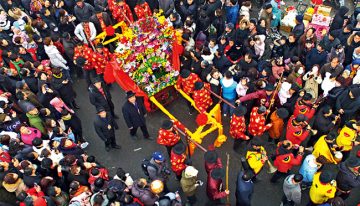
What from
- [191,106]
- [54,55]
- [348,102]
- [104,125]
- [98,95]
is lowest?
[191,106]

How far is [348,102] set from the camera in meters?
8.41

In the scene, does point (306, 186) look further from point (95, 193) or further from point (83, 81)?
point (83, 81)

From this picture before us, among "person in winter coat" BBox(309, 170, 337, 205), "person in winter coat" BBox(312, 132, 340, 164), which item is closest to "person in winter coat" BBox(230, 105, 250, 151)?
"person in winter coat" BBox(312, 132, 340, 164)

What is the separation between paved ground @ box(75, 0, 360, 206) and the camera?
8.47m

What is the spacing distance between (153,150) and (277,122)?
10.7 ft

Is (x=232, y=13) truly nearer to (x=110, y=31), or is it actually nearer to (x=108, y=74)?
(x=110, y=31)

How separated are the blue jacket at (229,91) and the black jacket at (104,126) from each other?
2845 mm

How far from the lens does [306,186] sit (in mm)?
7836

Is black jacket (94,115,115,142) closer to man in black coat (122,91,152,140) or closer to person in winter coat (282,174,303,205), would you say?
man in black coat (122,91,152,140)

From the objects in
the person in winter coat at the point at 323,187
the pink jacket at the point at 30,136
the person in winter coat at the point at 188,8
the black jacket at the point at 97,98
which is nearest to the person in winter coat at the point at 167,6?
the person in winter coat at the point at 188,8

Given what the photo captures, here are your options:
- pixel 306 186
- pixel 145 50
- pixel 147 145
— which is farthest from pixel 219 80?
pixel 306 186

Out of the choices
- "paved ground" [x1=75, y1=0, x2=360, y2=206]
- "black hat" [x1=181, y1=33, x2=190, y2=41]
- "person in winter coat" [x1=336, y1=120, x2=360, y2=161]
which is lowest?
"paved ground" [x1=75, y1=0, x2=360, y2=206]

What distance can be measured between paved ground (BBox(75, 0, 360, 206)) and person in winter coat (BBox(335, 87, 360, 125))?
1777mm

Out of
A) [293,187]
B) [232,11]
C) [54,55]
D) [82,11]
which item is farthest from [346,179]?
[82,11]
